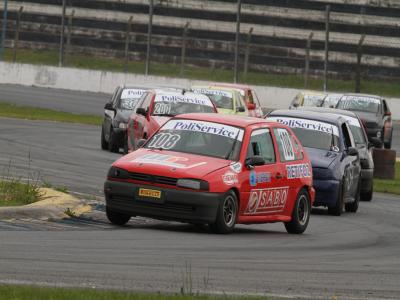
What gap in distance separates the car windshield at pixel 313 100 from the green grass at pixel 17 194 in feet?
67.9

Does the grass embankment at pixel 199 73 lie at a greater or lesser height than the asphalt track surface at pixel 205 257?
greater

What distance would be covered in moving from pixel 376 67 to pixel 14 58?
14.9m

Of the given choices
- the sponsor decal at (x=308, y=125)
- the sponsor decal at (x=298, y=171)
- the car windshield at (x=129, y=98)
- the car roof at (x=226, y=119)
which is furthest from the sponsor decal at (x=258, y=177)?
the car windshield at (x=129, y=98)

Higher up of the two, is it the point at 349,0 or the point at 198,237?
the point at 349,0

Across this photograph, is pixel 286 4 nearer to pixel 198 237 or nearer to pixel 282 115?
pixel 282 115

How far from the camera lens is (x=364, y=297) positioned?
1077cm

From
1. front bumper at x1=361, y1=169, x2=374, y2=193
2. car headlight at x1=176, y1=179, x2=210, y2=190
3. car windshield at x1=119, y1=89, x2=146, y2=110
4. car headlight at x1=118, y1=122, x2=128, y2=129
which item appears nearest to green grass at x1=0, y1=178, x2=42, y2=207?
car headlight at x1=176, y1=179, x2=210, y2=190

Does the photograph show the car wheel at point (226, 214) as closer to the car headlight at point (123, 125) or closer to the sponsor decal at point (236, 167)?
the sponsor decal at point (236, 167)

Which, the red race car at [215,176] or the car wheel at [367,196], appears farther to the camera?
the car wheel at [367,196]

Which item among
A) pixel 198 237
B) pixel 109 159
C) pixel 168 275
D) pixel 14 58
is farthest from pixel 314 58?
pixel 168 275

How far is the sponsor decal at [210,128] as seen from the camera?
16656 millimetres

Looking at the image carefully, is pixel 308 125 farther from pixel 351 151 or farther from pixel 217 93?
pixel 217 93

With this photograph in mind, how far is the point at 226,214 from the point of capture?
15.6 metres

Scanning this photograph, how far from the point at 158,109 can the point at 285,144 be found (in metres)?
9.86
